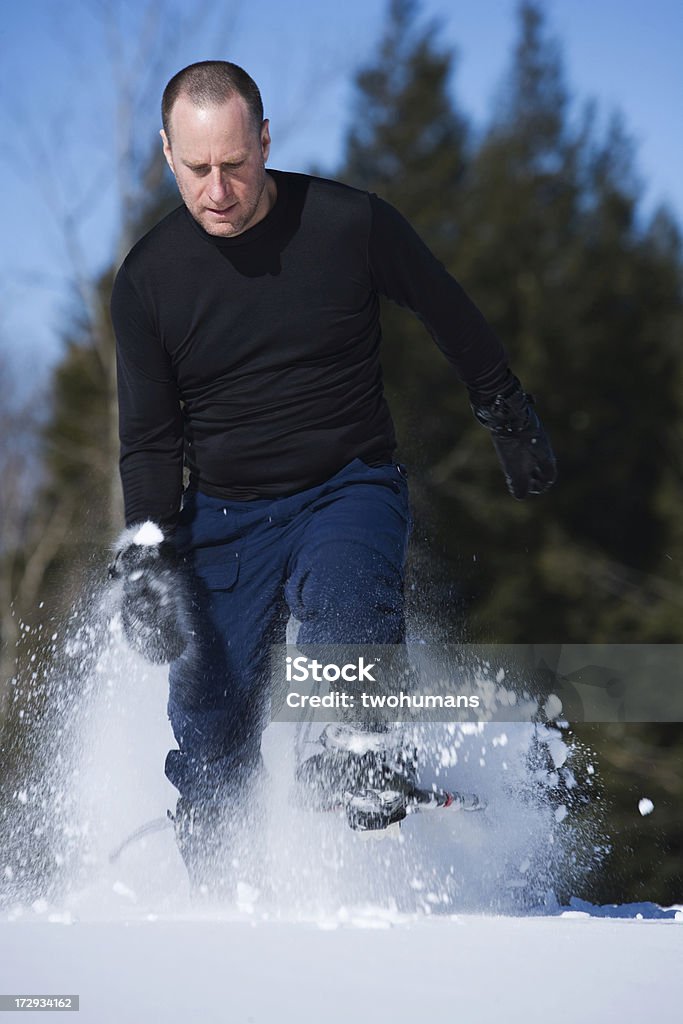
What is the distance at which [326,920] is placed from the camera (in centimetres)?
210

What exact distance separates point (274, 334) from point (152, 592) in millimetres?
630

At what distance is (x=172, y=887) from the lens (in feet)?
8.55

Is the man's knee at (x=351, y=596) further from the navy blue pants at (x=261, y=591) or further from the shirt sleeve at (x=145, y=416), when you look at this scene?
the shirt sleeve at (x=145, y=416)

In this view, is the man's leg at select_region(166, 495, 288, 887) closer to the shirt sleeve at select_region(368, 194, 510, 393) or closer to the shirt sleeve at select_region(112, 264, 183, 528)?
the shirt sleeve at select_region(112, 264, 183, 528)

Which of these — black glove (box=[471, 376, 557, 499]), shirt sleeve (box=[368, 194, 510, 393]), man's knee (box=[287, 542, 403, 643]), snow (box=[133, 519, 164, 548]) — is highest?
shirt sleeve (box=[368, 194, 510, 393])

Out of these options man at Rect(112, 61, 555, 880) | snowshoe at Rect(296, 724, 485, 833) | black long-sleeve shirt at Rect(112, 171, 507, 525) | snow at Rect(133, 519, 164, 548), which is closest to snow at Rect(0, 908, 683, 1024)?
snowshoe at Rect(296, 724, 485, 833)

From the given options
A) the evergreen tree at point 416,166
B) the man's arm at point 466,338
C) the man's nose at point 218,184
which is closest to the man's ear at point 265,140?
the man's nose at point 218,184

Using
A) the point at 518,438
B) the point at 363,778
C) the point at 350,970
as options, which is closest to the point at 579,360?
the point at 518,438

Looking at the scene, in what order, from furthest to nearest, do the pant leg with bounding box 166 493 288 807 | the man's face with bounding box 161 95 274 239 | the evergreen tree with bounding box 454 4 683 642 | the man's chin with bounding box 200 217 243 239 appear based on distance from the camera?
the evergreen tree with bounding box 454 4 683 642, the pant leg with bounding box 166 493 288 807, the man's chin with bounding box 200 217 243 239, the man's face with bounding box 161 95 274 239

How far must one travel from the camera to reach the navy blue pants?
2.07 meters

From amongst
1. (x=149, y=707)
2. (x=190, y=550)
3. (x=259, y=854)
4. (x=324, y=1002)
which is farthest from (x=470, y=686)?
(x=324, y=1002)

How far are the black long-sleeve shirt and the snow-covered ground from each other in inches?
30.1

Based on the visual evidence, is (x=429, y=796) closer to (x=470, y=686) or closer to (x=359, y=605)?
(x=359, y=605)

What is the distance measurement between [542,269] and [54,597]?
6965mm
